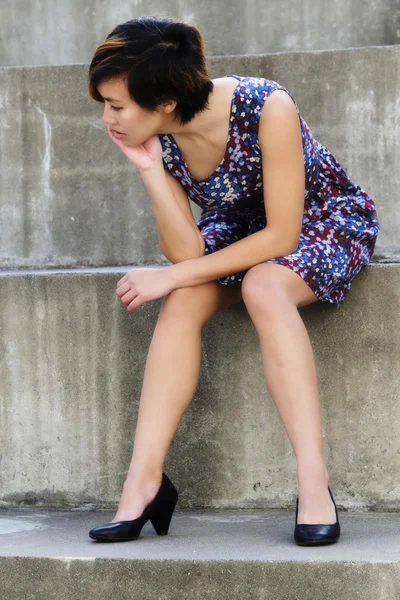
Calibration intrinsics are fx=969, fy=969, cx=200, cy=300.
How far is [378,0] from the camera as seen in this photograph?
3113mm

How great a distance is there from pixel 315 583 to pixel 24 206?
1.59 metres

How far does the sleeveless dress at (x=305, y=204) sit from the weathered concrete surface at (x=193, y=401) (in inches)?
5.2

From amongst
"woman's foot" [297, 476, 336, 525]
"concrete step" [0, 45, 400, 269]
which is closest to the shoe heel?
"woman's foot" [297, 476, 336, 525]

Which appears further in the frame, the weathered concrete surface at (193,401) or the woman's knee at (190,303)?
the weathered concrete surface at (193,401)

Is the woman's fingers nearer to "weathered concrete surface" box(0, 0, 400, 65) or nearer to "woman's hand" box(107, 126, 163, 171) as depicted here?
"woman's hand" box(107, 126, 163, 171)

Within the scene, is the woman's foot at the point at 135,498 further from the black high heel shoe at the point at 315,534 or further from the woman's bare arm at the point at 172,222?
the woman's bare arm at the point at 172,222

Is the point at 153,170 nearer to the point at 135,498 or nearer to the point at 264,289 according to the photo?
the point at 264,289

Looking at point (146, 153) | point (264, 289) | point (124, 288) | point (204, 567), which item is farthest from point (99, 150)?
point (204, 567)

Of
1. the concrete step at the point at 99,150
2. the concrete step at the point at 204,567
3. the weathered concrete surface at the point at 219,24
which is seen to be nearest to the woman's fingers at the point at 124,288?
the concrete step at the point at 204,567

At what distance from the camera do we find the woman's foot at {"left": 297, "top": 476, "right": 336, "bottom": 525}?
1.78 meters

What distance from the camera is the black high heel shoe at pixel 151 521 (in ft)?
6.06

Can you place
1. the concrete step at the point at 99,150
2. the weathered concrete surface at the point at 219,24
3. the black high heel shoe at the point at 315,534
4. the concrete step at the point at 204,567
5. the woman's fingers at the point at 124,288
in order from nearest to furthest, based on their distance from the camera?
1. the concrete step at the point at 204,567
2. the black high heel shoe at the point at 315,534
3. the woman's fingers at the point at 124,288
4. the concrete step at the point at 99,150
5. the weathered concrete surface at the point at 219,24

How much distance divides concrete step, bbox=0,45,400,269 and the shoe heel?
103 centimetres

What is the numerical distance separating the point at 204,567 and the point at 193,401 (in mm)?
585
